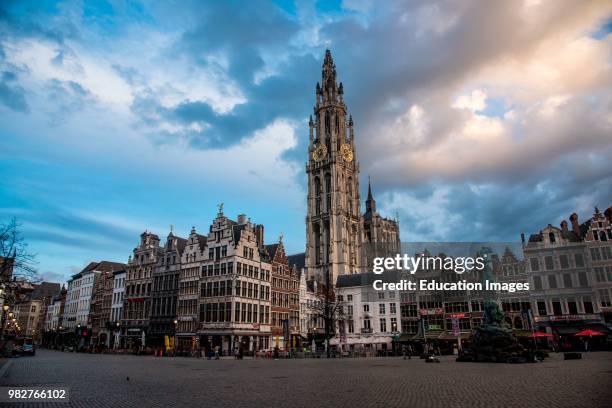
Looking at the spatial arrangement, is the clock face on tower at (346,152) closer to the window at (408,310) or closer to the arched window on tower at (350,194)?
the arched window on tower at (350,194)

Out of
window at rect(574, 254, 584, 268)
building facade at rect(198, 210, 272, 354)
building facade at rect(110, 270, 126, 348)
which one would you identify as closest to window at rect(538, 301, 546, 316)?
→ window at rect(574, 254, 584, 268)

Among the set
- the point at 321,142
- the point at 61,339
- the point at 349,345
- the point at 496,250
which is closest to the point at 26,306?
the point at 61,339

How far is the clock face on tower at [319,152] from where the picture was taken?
114 meters

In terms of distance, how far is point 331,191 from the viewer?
107 m

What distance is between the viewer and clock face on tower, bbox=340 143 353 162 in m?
114

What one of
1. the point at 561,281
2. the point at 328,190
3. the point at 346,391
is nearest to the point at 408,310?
the point at 561,281

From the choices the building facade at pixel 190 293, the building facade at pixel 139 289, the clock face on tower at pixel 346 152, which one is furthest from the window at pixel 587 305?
the clock face on tower at pixel 346 152

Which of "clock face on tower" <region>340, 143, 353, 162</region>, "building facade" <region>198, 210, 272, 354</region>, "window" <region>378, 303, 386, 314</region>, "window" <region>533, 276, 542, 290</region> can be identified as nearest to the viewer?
"building facade" <region>198, 210, 272, 354</region>

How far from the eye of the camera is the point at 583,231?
56.1 m

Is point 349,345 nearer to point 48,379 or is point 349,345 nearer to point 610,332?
point 610,332

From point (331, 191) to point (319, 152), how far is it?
43.7 feet

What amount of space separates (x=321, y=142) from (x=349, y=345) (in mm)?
63123

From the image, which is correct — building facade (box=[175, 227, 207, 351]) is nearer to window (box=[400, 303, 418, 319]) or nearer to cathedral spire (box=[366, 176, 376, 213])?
window (box=[400, 303, 418, 319])

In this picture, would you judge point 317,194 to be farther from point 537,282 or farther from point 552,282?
point 552,282
